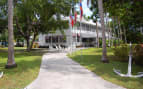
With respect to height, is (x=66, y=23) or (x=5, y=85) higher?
(x=66, y=23)

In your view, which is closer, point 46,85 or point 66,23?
point 46,85

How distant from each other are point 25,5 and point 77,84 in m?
14.8

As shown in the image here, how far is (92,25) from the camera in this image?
36688 mm

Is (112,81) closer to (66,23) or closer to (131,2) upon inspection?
(131,2)

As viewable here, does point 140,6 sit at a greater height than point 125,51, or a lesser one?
greater

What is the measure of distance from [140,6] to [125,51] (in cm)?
401

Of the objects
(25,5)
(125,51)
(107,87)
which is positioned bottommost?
(107,87)

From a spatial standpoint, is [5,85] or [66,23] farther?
[66,23]

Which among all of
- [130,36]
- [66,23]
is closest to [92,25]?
[130,36]

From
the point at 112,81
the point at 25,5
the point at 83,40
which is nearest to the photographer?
the point at 112,81

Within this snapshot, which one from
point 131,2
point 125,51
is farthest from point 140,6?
point 125,51

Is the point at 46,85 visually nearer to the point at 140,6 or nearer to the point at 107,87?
the point at 107,87

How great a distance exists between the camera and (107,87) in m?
4.93

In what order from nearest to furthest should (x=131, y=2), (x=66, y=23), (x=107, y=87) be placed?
(x=107, y=87) → (x=131, y=2) → (x=66, y=23)
